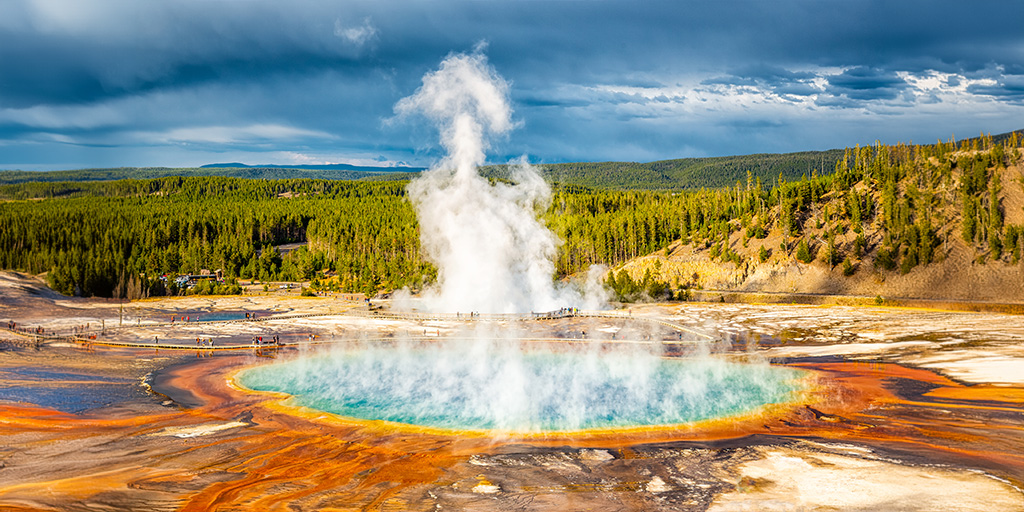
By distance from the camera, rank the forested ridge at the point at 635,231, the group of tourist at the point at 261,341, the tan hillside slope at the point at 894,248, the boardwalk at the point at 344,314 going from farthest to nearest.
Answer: the forested ridge at the point at 635,231
the tan hillside slope at the point at 894,248
the group of tourist at the point at 261,341
the boardwalk at the point at 344,314

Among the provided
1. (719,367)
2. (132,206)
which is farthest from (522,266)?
(132,206)

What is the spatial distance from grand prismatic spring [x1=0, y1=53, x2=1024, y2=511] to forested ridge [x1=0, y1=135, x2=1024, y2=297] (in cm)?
2565

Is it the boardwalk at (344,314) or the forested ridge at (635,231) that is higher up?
the forested ridge at (635,231)

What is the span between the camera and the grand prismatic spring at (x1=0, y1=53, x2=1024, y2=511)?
65.8ft

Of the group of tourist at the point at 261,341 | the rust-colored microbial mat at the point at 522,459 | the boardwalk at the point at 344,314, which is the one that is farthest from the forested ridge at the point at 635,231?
the rust-colored microbial mat at the point at 522,459

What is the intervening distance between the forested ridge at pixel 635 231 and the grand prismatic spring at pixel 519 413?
25654 mm

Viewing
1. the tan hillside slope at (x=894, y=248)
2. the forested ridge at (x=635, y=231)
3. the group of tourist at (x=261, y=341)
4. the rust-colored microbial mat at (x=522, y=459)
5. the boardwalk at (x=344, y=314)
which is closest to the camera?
the rust-colored microbial mat at (x=522, y=459)

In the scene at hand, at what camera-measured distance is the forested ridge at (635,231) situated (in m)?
85.8

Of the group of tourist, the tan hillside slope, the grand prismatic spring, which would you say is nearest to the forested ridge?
the tan hillside slope

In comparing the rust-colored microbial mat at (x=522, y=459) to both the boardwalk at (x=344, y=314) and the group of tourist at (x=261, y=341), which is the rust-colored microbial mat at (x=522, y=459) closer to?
the group of tourist at (x=261, y=341)

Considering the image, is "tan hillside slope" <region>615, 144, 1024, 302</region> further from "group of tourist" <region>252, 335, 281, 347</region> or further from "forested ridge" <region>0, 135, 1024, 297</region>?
"group of tourist" <region>252, 335, 281, 347</region>

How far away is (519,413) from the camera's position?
3033cm

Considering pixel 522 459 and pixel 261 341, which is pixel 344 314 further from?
pixel 522 459

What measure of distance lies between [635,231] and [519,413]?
298 feet
